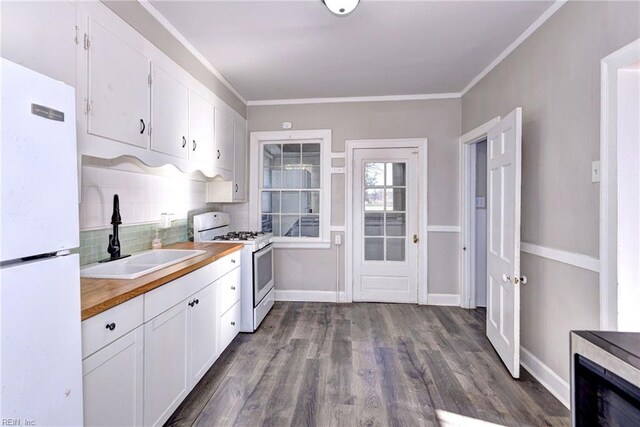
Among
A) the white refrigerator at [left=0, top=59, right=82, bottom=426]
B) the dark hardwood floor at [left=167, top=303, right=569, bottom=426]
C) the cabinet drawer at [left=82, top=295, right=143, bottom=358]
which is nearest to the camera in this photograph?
the white refrigerator at [left=0, top=59, right=82, bottom=426]

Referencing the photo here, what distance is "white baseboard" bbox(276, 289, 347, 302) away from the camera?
3.85 metres

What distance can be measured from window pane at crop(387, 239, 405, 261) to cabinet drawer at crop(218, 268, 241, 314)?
1.98m

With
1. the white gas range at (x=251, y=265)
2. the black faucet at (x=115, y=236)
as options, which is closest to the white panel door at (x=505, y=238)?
the white gas range at (x=251, y=265)

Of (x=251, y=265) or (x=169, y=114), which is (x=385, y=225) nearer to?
(x=251, y=265)

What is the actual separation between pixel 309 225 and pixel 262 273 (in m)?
1.00

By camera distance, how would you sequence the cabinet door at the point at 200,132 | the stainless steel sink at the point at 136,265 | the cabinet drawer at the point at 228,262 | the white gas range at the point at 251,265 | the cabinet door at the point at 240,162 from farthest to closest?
the cabinet door at the point at 240,162 < the white gas range at the point at 251,265 < the cabinet door at the point at 200,132 < the cabinet drawer at the point at 228,262 < the stainless steel sink at the point at 136,265

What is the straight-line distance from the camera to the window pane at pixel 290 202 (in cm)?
395

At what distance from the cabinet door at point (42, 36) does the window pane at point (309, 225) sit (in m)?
2.83

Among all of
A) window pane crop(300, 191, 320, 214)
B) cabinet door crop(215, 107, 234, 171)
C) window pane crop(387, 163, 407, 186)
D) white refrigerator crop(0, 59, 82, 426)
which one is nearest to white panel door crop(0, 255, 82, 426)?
white refrigerator crop(0, 59, 82, 426)

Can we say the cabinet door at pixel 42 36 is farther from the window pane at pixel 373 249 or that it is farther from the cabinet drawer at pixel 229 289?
the window pane at pixel 373 249

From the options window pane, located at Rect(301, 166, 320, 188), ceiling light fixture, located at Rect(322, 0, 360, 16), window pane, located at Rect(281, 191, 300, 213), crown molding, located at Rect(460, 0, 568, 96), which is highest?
crown molding, located at Rect(460, 0, 568, 96)

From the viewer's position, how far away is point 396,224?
12.5 ft

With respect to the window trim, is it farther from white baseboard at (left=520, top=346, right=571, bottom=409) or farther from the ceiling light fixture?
white baseboard at (left=520, top=346, right=571, bottom=409)

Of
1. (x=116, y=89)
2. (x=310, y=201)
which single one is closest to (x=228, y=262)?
(x=116, y=89)
